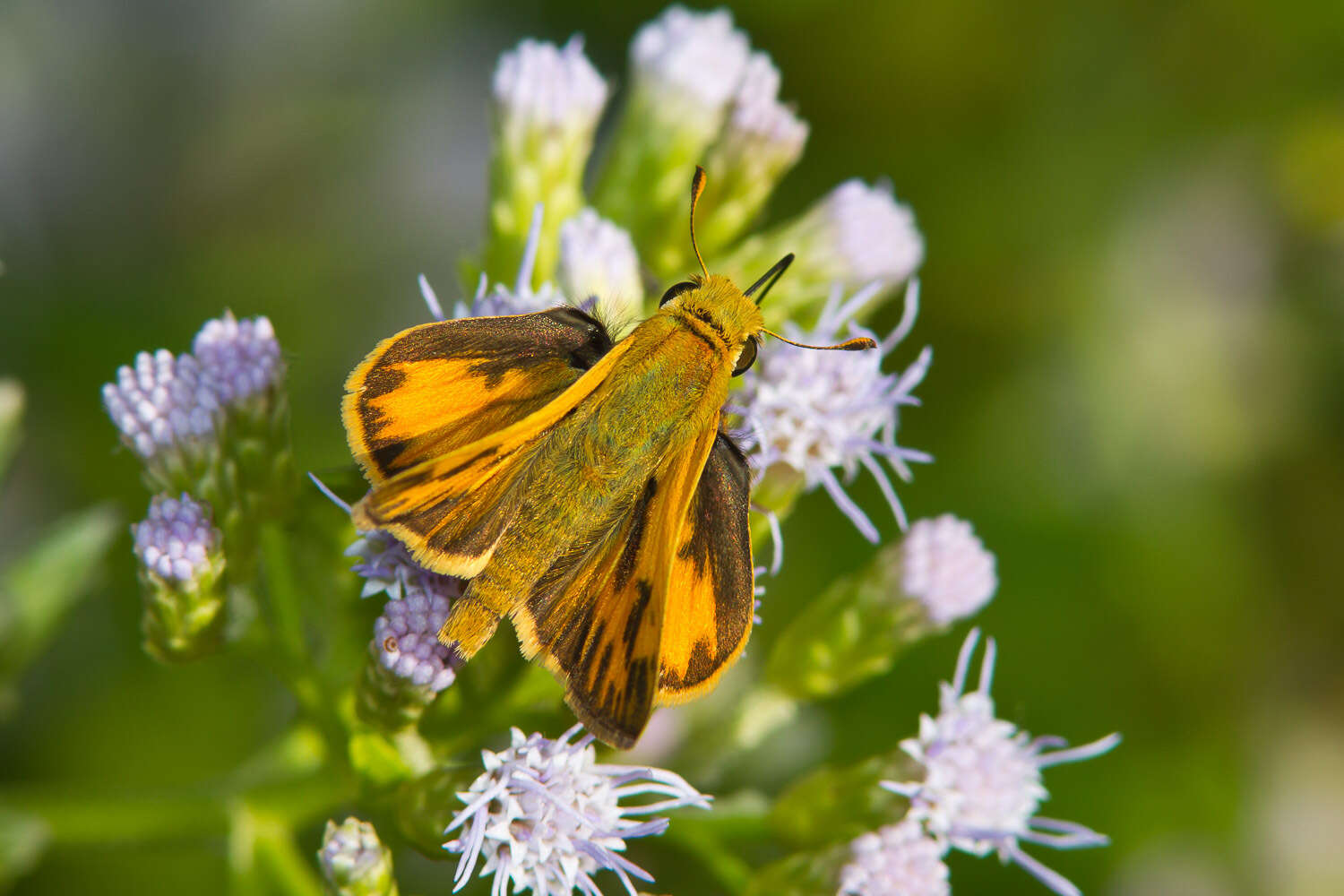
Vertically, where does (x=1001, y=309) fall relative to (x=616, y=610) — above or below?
above

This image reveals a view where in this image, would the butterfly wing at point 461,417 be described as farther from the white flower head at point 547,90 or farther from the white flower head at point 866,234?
the white flower head at point 866,234

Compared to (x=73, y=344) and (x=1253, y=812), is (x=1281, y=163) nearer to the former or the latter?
(x=1253, y=812)

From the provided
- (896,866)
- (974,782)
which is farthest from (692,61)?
(896,866)

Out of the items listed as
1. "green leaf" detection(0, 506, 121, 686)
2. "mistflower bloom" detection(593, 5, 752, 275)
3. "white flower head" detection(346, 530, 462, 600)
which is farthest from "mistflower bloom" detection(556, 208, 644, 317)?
"green leaf" detection(0, 506, 121, 686)

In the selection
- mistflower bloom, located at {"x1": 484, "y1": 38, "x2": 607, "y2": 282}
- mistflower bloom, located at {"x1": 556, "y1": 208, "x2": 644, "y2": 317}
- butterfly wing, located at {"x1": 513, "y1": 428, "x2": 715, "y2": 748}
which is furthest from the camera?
mistflower bloom, located at {"x1": 484, "y1": 38, "x2": 607, "y2": 282}

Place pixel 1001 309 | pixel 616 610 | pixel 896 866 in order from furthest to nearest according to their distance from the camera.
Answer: pixel 1001 309 → pixel 896 866 → pixel 616 610

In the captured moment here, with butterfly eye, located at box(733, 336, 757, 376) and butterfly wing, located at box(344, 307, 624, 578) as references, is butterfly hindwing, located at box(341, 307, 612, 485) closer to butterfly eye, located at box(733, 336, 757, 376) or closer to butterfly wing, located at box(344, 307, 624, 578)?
butterfly wing, located at box(344, 307, 624, 578)

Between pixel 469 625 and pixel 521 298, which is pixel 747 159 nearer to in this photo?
pixel 521 298
